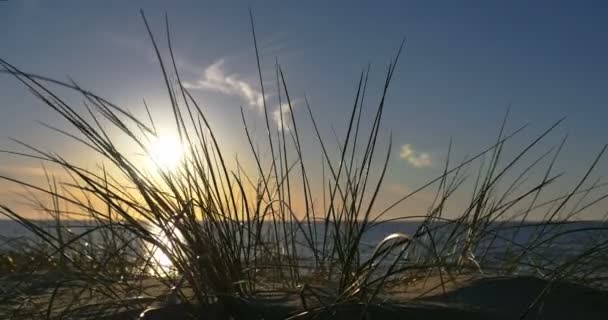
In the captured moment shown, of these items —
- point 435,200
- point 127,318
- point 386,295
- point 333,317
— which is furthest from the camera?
point 435,200

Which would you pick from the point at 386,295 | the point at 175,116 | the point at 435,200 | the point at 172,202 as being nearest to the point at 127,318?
the point at 172,202

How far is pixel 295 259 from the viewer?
5.78 feet

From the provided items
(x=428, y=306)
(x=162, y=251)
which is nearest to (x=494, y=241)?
(x=428, y=306)

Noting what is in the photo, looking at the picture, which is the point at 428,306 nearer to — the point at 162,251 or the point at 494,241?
the point at 162,251

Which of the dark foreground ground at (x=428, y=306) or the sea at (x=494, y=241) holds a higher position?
the sea at (x=494, y=241)

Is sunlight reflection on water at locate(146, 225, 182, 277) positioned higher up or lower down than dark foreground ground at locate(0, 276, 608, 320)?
higher up

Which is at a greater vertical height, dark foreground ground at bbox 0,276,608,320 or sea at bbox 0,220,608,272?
sea at bbox 0,220,608,272

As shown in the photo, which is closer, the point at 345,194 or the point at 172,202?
the point at 172,202

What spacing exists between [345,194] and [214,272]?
21.9 inches

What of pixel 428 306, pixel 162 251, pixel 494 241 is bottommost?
pixel 428 306

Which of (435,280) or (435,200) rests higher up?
(435,200)

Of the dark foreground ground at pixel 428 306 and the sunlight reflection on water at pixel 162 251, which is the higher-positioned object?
the sunlight reflection on water at pixel 162 251

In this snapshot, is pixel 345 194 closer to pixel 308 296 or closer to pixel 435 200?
pixel 308 296

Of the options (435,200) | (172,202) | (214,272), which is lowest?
(214,272)
